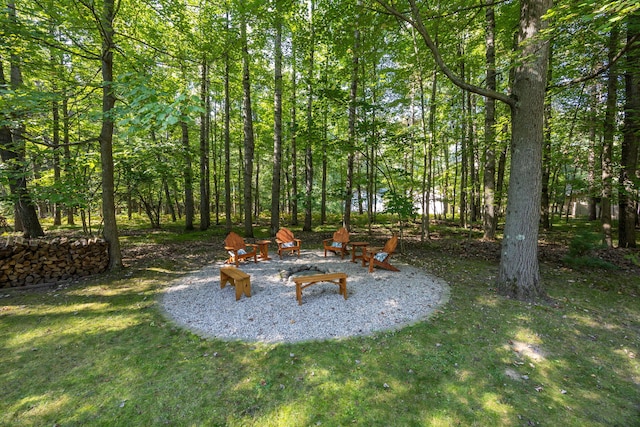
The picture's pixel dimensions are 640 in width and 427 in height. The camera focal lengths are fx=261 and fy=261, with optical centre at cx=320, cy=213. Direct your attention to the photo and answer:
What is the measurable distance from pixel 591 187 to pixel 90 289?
1244 cm

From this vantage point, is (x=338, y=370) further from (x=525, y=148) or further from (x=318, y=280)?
(x=525, y=148)

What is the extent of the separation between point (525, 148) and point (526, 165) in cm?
29

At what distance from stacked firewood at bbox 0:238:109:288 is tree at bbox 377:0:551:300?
Answer: 800cm

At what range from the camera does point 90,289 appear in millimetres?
5266

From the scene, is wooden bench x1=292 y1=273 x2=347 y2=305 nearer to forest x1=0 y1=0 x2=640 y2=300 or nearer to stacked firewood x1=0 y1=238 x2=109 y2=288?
forest x1=0 y1=0 x2=640 y2=300

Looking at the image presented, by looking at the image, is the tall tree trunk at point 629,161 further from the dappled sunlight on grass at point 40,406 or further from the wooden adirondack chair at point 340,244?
the dappled sunlight on grass at point 40,406

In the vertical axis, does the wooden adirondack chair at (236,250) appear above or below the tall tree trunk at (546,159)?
below

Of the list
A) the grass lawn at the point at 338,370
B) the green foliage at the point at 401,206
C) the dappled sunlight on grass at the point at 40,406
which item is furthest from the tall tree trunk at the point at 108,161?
the green foliage at the point at 401,206

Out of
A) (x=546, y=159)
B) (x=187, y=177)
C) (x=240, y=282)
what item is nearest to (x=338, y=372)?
(x=240, y=282)

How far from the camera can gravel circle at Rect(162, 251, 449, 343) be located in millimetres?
3754

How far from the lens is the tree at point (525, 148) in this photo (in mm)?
4273

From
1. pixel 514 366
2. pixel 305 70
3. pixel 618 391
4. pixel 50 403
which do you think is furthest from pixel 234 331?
pixel 305 70

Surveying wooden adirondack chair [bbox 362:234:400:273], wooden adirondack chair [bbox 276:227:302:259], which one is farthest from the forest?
wooden adirondack chair [bbox 276:227:302:259]

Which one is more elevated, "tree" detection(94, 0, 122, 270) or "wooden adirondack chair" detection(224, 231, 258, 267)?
"tree" detection(94, 0, 122, 270)
